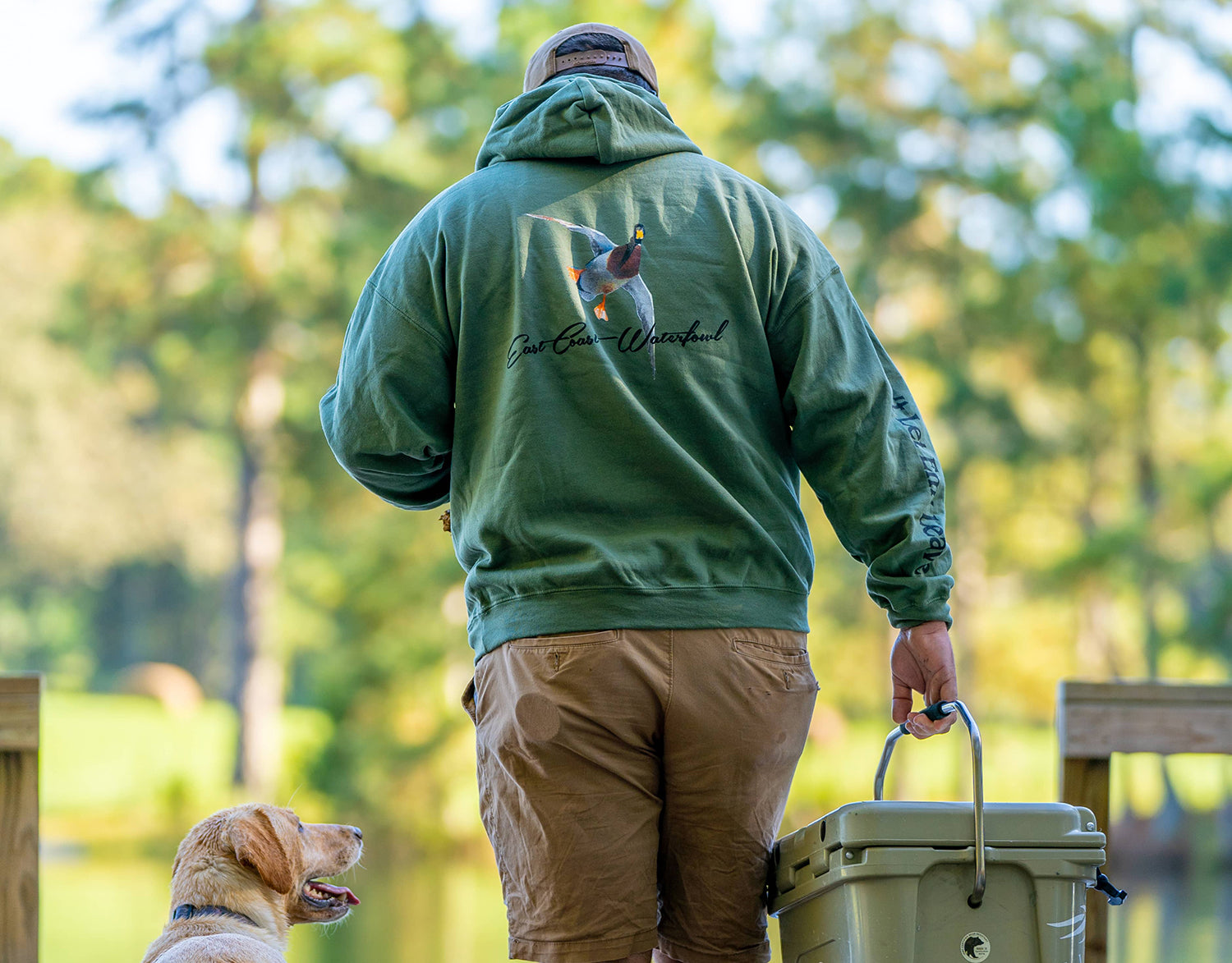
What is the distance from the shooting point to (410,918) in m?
8.57

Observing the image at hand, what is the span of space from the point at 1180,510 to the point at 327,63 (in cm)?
869

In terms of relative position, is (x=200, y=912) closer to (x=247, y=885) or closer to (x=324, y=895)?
(x=247, y=885)

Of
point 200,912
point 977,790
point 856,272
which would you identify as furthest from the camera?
point 856,272

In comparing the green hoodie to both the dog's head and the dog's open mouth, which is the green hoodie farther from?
the dog's open mouth

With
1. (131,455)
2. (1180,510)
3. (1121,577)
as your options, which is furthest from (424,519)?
(131,455)

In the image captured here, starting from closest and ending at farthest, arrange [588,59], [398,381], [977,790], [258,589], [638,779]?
[977,790] → [638,779] → [398,381] → [588,59] → [258,589]

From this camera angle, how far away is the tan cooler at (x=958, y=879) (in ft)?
4.93

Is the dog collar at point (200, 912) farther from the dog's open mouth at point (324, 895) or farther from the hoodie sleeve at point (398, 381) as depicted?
the hoodie sleeve at point (398, 381)

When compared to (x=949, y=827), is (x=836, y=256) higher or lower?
higher

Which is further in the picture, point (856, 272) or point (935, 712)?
point (856, 272)

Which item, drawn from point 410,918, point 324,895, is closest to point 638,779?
point 324,895

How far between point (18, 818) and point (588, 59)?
1535mm

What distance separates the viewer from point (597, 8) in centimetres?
1098

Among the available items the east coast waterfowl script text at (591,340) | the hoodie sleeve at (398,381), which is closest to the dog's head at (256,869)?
the hoodie sleeve at (398,381)
